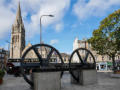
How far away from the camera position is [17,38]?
95.9 meters

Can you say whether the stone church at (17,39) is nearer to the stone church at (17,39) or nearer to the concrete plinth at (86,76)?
the stone church at (17,39)

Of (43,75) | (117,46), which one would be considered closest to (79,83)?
(43,75)

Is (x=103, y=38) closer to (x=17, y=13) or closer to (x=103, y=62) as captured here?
(x=103, y=62)

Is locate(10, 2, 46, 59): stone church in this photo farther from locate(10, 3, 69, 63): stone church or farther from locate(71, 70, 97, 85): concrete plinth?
locate(71, 70, 97, 85): concrete plinth

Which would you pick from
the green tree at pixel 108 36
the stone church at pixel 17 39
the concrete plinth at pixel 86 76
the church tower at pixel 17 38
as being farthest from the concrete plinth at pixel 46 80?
the church tower at pixel 17 38

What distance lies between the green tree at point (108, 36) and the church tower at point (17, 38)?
7289cm

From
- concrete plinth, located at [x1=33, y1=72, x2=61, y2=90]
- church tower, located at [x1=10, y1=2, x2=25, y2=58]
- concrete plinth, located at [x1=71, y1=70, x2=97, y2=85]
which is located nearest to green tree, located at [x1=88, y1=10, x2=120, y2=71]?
concrete plinth, located at [x1=71, y1=70, x2=97, y2=85]

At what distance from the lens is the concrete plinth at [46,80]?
10430mm

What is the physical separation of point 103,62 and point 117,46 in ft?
109

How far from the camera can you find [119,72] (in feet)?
76.0

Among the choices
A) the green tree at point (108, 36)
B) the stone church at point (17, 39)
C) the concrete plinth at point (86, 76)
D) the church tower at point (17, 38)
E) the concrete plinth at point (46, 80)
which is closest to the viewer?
the concrete plinth at point (46, 80)

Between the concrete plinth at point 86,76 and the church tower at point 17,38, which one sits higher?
the church tower at point 17,38

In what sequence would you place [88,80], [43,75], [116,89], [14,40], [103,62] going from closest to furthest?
[43,75] → [116,89] → [88,80] → [103,62] → [14,40]

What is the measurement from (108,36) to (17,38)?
3201 inches
